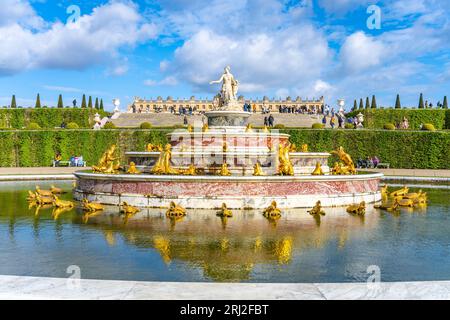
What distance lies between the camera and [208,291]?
787cm

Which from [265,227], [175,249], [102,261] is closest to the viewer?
[102,261]

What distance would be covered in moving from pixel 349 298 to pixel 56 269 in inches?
230

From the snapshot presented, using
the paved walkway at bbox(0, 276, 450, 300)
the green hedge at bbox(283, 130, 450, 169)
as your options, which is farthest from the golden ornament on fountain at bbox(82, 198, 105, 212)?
the green hedge at bbox(283, 130, 450, 169)

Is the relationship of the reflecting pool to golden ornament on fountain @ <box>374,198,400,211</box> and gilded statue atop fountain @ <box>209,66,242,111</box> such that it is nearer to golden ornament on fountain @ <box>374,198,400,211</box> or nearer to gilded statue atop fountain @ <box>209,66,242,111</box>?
golden ornament on fountain @ <box>374,198,400,211</box>

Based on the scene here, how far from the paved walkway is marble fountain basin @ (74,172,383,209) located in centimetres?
1007

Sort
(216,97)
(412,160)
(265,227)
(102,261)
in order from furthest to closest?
(412,160) → (216,97) → (265,227) → (102,261)

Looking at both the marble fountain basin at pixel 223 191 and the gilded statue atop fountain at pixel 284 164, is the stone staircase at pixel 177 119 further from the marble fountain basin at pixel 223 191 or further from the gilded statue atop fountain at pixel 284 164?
the marble fountain basin at pixel 223 191

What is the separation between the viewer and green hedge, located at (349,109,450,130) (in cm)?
6544

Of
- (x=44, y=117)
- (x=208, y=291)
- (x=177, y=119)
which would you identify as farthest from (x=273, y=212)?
(x=44, y=117)

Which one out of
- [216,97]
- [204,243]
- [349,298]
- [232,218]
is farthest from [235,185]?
[216,97]

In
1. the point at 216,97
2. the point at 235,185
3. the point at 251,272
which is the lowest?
the point at 251,272

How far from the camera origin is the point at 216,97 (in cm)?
3142

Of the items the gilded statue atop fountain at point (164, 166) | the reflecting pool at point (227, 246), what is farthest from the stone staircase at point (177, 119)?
the reflecting pool at point (227, 246)

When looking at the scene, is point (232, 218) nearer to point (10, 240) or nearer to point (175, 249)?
point (175, 249)
